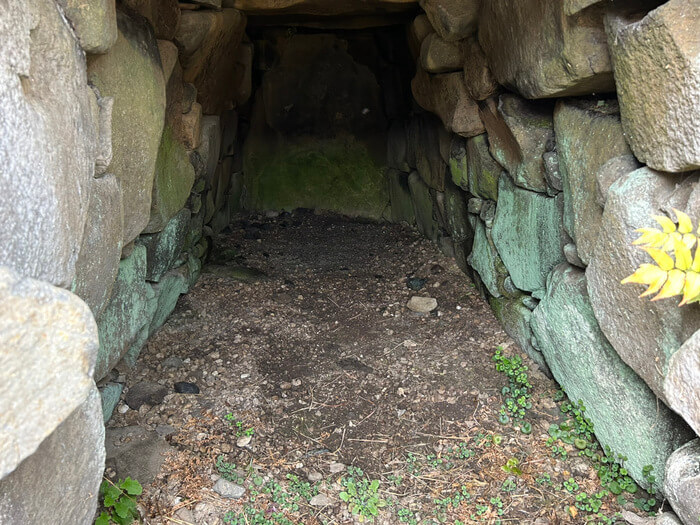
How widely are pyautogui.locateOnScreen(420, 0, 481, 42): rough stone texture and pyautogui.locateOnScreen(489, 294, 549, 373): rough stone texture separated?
1.28 metres

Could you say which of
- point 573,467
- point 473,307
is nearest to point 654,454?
point 573,467

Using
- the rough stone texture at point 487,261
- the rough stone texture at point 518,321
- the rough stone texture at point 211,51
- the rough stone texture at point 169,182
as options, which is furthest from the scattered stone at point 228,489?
the rough stone texture at point 211,51

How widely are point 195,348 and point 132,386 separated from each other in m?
0.39

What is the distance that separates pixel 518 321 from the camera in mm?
2869

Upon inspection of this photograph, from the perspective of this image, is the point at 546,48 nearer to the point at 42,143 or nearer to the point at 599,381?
the point at 599,381

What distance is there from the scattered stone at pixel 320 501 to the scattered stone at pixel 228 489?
0.78 ft

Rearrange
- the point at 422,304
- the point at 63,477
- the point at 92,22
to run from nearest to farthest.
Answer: the point at 63,477, the point at 92,22, the point at 422,304

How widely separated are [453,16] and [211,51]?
1.23 m

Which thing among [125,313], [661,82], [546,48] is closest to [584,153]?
[546,48]

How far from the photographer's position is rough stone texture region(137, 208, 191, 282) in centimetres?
278

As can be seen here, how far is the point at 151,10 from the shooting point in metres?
2.34

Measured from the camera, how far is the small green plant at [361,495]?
2.00 metres

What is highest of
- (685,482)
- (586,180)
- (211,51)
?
(211,51)

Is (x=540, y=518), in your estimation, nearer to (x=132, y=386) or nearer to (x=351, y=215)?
(x=132, y=386)
